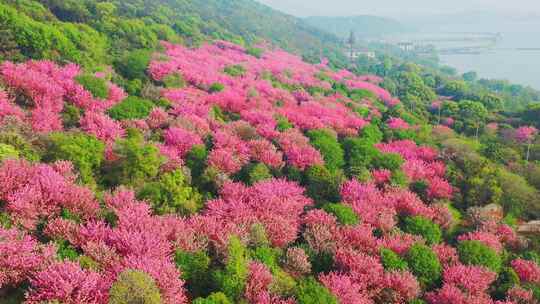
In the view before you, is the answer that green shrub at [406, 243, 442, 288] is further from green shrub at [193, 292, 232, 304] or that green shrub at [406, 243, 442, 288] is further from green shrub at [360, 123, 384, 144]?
green shrub at [360, 123, 384, 144]

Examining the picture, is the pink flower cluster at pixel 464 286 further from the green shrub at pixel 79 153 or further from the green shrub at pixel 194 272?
the green shrub at pixel 79 153

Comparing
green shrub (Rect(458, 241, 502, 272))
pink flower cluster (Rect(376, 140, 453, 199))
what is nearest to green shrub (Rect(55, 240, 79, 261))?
green shrub (Rect(458, 241, 502, 272))

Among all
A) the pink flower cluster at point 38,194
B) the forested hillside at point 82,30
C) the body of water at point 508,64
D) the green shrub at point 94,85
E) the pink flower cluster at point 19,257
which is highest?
the forested hillside at point 82,30

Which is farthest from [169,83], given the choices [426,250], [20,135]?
[426,250]

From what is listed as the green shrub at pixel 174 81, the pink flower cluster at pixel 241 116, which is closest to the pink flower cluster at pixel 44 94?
the pink flower cluster at pixel 241 116

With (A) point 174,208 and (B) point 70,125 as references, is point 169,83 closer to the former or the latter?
(B) point 70,125

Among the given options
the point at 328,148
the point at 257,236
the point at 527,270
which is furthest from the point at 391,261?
the point at 328,148
